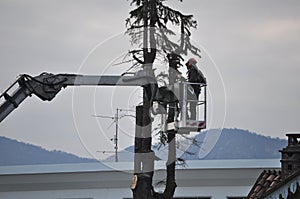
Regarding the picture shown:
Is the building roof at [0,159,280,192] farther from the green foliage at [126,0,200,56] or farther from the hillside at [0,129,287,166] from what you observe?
the green foliage at [126,0,200,56]

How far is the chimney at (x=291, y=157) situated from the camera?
13.2m

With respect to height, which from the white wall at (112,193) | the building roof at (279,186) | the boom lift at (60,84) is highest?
the boom lift at (60,84)

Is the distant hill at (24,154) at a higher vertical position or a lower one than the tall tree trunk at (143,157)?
higher

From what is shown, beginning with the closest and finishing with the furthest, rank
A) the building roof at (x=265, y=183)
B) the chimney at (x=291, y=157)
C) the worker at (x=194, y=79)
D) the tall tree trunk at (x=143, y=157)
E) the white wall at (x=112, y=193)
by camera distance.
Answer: the worker at (x=194, y=79)
the tall tree trunk at (x=143, y=157)
the chimney at (x=291, y=157)
the building roof at (x=265, y=183)
the white wall at (x=112, y=193)

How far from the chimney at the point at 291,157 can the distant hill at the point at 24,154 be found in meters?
10.8

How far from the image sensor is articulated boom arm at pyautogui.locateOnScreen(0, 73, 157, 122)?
12273 mm

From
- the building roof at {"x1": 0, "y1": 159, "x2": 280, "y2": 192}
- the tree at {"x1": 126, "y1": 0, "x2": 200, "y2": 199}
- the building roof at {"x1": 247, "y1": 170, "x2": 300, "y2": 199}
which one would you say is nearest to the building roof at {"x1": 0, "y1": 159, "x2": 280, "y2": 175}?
the building roof at {"x1": 0, "y1": 159, "x2": 280, "y2": 192}

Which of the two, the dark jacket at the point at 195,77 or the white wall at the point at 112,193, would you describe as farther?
the white wall at the point at 112,193

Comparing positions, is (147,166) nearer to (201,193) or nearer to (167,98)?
(167,98)

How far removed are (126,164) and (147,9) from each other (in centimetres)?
720

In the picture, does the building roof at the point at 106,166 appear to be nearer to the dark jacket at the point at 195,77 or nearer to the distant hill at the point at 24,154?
the distant hill at the point at 24,154

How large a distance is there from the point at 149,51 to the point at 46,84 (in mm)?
1945

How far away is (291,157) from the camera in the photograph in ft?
43.4

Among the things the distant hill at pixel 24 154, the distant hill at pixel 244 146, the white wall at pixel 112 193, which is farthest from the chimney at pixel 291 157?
the distant hill at pixel 24 154
